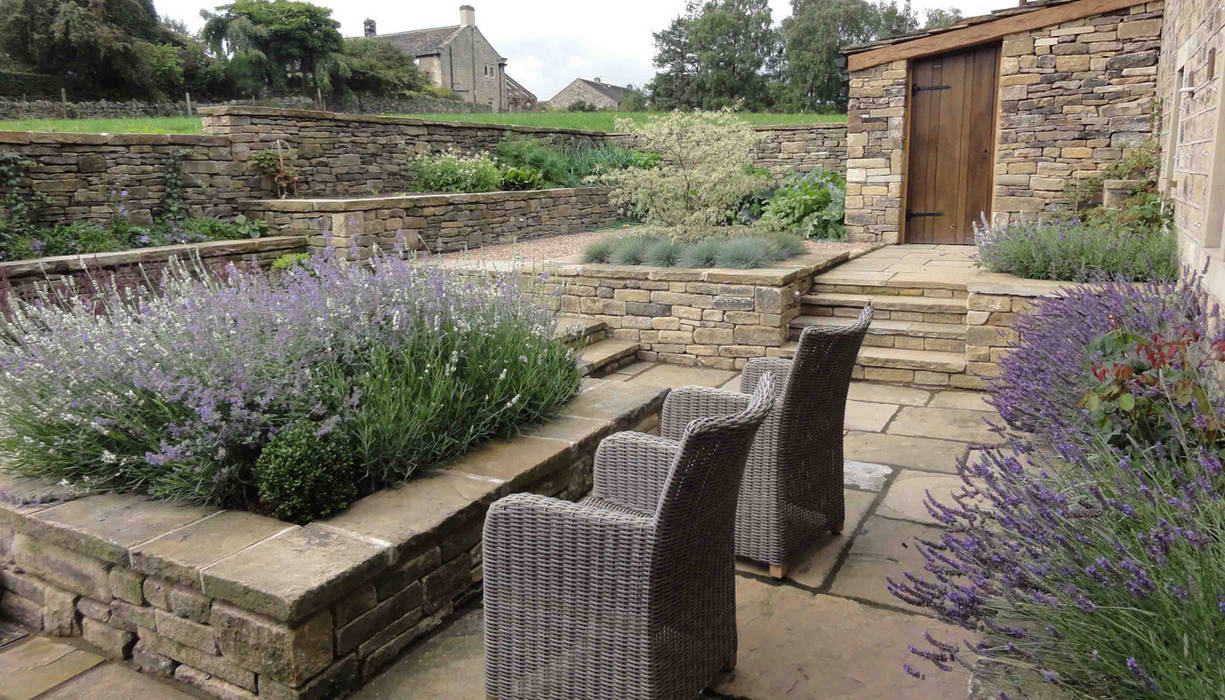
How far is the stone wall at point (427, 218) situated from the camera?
7934 millimetres

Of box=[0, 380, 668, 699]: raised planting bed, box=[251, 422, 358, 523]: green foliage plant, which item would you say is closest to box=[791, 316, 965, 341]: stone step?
box=[0, 380, 668, 699]: raised planting bed

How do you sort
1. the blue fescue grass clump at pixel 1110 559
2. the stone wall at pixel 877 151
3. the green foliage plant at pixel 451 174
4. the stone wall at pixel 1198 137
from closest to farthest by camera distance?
the blue fescue grass clump at pixel 1110 559 → the stone wall at pixel 1198 137 → the stone wall at pixel 877 151 → the green foliage plant at pixel 451 174

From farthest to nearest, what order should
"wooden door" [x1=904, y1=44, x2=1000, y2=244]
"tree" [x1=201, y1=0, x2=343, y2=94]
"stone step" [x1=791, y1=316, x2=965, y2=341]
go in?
"tree" [x1=201, y1=0, x2=343, y2=94]
"wooden door" [x1=904, y1=44, x2=1000, y2=244]
"stone step" [x1=791, y1=316, x2=965, y2=341]

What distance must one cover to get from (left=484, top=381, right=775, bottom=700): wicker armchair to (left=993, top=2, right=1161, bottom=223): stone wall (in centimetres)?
764

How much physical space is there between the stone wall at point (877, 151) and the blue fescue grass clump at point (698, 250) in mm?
2152

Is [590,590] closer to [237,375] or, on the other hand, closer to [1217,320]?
[237,375]

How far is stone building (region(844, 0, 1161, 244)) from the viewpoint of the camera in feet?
25.6

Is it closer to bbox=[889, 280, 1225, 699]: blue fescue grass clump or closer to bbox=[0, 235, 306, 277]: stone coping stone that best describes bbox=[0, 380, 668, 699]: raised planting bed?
bbox=[889, 280, 1225, 699]: blue fescue grass clump

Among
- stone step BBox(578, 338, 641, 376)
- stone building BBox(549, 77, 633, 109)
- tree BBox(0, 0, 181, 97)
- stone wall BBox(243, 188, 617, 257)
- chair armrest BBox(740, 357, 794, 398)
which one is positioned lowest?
stone step BBox(578, 338, 641, 376)

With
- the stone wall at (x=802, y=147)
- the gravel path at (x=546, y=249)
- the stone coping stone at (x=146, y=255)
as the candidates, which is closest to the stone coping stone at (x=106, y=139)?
the stone coping stone at (x=146, y=255)

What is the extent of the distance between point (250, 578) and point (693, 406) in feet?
4.96

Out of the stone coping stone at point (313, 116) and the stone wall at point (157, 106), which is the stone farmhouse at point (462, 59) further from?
the stone coping stone at point (313, 116)

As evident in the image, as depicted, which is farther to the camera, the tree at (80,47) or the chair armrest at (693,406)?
the tree at (80,47)

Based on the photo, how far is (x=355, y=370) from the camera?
10.4 feet
